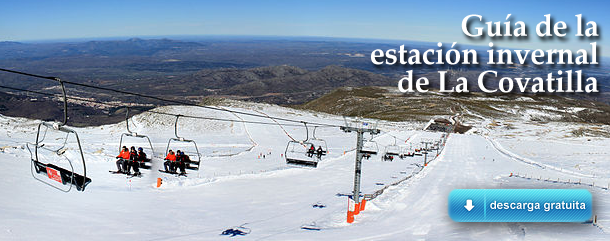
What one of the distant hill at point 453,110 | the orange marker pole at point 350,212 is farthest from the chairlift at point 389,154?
the distant hill at point 453,110

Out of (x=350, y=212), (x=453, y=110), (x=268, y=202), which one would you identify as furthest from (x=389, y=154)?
(x=453, y=110)

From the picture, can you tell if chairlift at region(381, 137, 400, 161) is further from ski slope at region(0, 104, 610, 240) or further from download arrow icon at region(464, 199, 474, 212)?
download arrow icon at region(464, 199, 474, 212)

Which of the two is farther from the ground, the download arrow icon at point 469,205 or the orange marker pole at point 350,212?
the download arrow icon at point 469,205

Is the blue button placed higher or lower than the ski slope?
higher

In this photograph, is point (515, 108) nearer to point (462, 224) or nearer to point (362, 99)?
point (362, 99)

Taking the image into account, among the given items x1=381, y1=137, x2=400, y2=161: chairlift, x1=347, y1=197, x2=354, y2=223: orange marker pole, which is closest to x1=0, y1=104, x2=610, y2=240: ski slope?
x1=347, y1=197, x2=354, y2=223: orange marker pole

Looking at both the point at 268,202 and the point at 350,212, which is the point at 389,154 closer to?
the point at 268,202

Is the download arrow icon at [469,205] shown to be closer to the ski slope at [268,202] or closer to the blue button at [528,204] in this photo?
the blue button at [528,204]

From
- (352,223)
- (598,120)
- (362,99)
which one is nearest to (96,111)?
(362,99)
